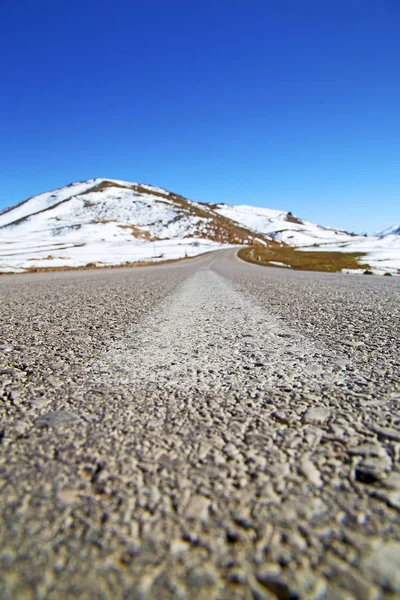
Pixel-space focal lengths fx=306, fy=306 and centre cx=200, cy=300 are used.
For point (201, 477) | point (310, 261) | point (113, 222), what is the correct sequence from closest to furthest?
point (201, 477)
point (310, 261)
point (113, 222)

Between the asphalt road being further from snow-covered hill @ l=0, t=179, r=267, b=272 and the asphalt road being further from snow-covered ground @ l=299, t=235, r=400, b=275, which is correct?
snow-covered hill @ l=0, t=179, r=267, b=272

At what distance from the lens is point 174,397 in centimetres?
222

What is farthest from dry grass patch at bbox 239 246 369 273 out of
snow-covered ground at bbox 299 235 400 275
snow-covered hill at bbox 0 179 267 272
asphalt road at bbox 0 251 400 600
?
snow-covered hill at bbox 0 179 267 272

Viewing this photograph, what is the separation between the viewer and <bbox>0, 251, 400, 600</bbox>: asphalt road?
3.11 ft

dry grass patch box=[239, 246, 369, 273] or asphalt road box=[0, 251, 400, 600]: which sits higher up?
dry grass patch box=[239, 246, 369, 273]

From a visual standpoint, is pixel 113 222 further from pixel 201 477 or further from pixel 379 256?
pixel 201 477

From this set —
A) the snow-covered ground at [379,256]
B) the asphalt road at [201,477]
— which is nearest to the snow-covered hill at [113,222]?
the snow-covered ground at [379,256]

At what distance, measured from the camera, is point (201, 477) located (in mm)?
1377

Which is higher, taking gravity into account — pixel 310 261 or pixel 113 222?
pixel 113 222

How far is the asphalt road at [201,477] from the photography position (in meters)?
0.95

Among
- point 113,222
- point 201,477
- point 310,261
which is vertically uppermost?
point 113,222

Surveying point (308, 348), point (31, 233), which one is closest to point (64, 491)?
point (308, 348)

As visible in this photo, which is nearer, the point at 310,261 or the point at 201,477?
the point at 201,477

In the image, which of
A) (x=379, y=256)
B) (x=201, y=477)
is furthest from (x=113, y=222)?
(x=201, y=477)
